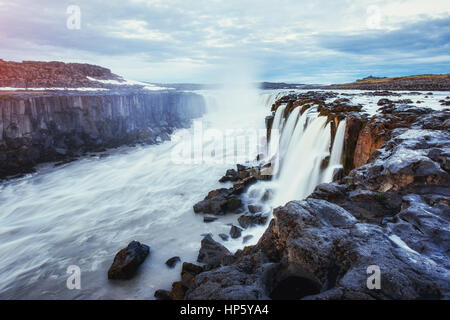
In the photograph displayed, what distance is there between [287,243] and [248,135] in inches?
1209

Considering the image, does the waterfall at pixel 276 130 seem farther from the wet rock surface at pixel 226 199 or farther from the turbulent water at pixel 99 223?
the wet rock surface at pixel 226 199

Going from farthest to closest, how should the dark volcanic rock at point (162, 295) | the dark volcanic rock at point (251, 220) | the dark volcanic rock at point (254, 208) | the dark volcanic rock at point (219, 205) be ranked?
the dark volcanic rock at point (219, 205)
the dark volcanic rock at point (254, 208)
the dark volcanic rock at point (251, 220)
the dark volcanic rock at point (162, 295)

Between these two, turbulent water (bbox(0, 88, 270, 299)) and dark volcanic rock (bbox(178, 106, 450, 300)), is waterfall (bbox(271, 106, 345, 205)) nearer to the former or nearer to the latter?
turbulent water (bbox(0, 88, 270, 299))

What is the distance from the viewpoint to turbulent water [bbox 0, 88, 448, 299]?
905cm

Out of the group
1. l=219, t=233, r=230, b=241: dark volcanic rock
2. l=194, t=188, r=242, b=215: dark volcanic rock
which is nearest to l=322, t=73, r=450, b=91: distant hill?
l=194, t=188, r=242, b=215: dark volcanic rock

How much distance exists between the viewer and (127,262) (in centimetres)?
888

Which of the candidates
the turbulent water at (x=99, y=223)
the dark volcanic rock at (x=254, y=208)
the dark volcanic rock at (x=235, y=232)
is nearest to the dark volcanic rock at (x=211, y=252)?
the turbulent water at (x=99, y=223)

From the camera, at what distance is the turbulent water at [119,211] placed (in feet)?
29.7

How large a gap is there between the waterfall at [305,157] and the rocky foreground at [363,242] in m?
4.02

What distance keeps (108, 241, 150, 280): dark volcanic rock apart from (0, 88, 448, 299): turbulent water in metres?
0.25

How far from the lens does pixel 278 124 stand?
23.2m

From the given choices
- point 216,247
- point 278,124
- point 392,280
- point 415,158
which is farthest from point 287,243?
point 278,124
